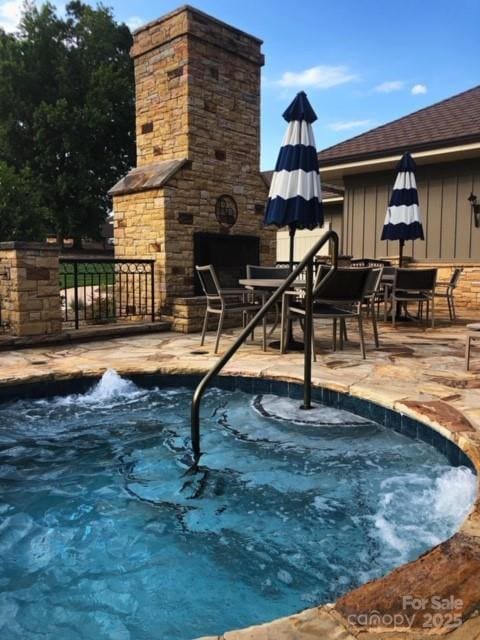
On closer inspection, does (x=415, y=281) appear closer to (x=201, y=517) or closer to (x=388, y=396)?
(x=388, y=396)

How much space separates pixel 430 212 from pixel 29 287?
26.5 ft

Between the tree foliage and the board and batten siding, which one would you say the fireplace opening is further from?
the tree foliage

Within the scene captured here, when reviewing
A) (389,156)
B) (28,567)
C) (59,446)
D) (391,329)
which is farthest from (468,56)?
(28,567)

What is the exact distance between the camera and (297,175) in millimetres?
4906

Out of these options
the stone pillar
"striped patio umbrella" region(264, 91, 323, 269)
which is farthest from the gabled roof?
the stone pillar

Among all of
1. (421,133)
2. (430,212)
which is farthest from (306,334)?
(421,133)

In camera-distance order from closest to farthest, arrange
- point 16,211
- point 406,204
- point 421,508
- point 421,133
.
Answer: point 421,508 < point 406,204 < point 421,133 < point 16,211

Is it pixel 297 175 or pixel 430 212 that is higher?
pixel 430 212

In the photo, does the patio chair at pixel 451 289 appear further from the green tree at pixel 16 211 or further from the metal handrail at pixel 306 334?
the green tree at pixel 16 211

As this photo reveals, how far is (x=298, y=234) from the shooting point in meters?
13.1

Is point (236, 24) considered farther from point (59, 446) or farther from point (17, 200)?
point (17, 200)

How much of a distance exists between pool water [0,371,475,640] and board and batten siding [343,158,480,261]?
309 inches

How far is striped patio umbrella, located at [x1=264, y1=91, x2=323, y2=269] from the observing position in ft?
15.9

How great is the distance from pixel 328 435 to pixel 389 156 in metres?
8.24
